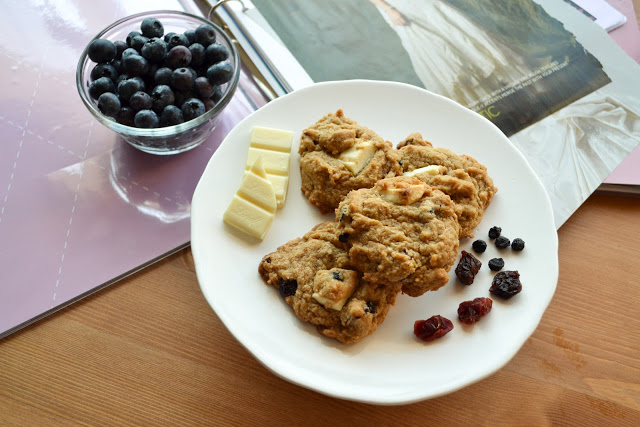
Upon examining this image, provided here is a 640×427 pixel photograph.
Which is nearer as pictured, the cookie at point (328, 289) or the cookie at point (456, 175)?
the cookie at point (328, 289)

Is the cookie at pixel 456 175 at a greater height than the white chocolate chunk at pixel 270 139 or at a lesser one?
greater

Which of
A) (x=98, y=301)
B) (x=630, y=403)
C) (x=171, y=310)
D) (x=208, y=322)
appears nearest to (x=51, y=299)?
(x=98, y=301)

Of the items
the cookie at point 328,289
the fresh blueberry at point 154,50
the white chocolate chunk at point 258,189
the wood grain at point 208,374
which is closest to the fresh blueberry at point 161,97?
the fresh blueberry at point 154,50

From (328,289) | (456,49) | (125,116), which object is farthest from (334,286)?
(456,49)

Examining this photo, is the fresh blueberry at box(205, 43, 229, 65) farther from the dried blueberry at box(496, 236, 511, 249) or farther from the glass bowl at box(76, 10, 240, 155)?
the dried blueberry at box(496, 236, 511, 249)

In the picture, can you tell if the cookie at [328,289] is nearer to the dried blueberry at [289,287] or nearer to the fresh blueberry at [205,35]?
the dried blueberry at [289,287]

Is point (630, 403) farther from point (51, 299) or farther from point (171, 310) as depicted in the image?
point (51, 299)
